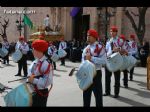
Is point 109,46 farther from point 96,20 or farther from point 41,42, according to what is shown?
point 96,20

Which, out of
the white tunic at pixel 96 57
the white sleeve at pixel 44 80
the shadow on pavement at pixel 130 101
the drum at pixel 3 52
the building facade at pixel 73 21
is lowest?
the shadow on pavement at pixel 130 101

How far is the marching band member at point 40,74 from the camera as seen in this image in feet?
20.9

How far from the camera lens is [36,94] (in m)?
6.39

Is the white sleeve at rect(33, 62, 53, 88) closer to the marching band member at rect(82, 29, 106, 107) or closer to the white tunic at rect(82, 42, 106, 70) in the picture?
the marching band member at rect(82, 29, 106, 107)

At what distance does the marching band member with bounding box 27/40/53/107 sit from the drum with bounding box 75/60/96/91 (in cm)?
137

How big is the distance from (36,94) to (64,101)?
376 centimetres

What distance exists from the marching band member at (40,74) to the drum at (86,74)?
1.37 m

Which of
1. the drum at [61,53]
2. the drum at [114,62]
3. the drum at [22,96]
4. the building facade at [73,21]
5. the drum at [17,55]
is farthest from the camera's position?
the building facade at [73,21]

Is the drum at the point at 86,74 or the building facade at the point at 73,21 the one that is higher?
the building facade at the point at 73,21

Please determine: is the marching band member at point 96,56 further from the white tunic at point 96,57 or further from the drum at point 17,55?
the drum at point 17,55

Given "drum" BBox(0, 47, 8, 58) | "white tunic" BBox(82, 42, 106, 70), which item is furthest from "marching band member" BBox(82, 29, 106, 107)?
"drum" BBox(0, 47, 8, 58)

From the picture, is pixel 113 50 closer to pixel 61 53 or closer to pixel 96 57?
pixel 96 57

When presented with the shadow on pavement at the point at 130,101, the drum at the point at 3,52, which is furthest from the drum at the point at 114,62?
the drum at the point at 3,52
